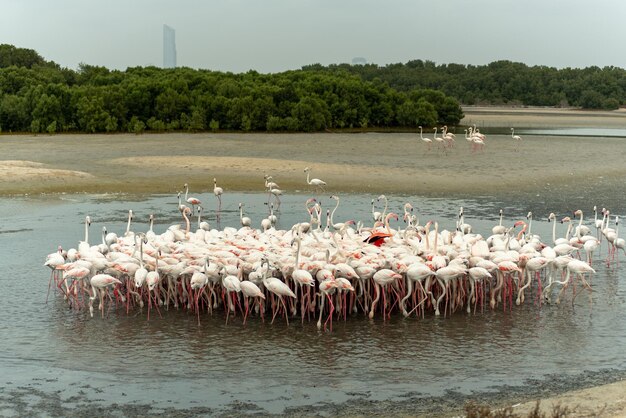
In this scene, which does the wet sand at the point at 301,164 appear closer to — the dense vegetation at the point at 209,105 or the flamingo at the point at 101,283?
the dense vegetation at the point at 209,105

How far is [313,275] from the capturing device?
12289mm

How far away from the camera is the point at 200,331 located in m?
11.4

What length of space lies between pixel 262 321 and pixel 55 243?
23.3 feet

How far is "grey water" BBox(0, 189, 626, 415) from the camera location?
356 inches

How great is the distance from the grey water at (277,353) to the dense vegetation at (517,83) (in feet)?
306

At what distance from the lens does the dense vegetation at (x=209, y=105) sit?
50250mm

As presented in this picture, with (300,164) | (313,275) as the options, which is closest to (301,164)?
(300,164)

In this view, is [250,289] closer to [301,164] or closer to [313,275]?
[313,275]

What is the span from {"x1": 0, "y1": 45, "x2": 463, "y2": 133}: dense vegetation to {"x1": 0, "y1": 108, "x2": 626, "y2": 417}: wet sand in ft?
19.1

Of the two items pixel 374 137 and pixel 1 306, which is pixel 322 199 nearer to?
pixel 1 306

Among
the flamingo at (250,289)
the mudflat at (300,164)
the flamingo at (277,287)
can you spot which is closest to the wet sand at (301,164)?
the mudflat at (300,164)

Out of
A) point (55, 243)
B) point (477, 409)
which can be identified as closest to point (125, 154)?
point (55, 243)

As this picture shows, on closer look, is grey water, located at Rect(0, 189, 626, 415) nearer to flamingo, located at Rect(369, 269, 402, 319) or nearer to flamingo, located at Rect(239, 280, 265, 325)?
flamingo, located at Rect(369, 269, 402, 319)

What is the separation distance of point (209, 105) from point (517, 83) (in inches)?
2768
